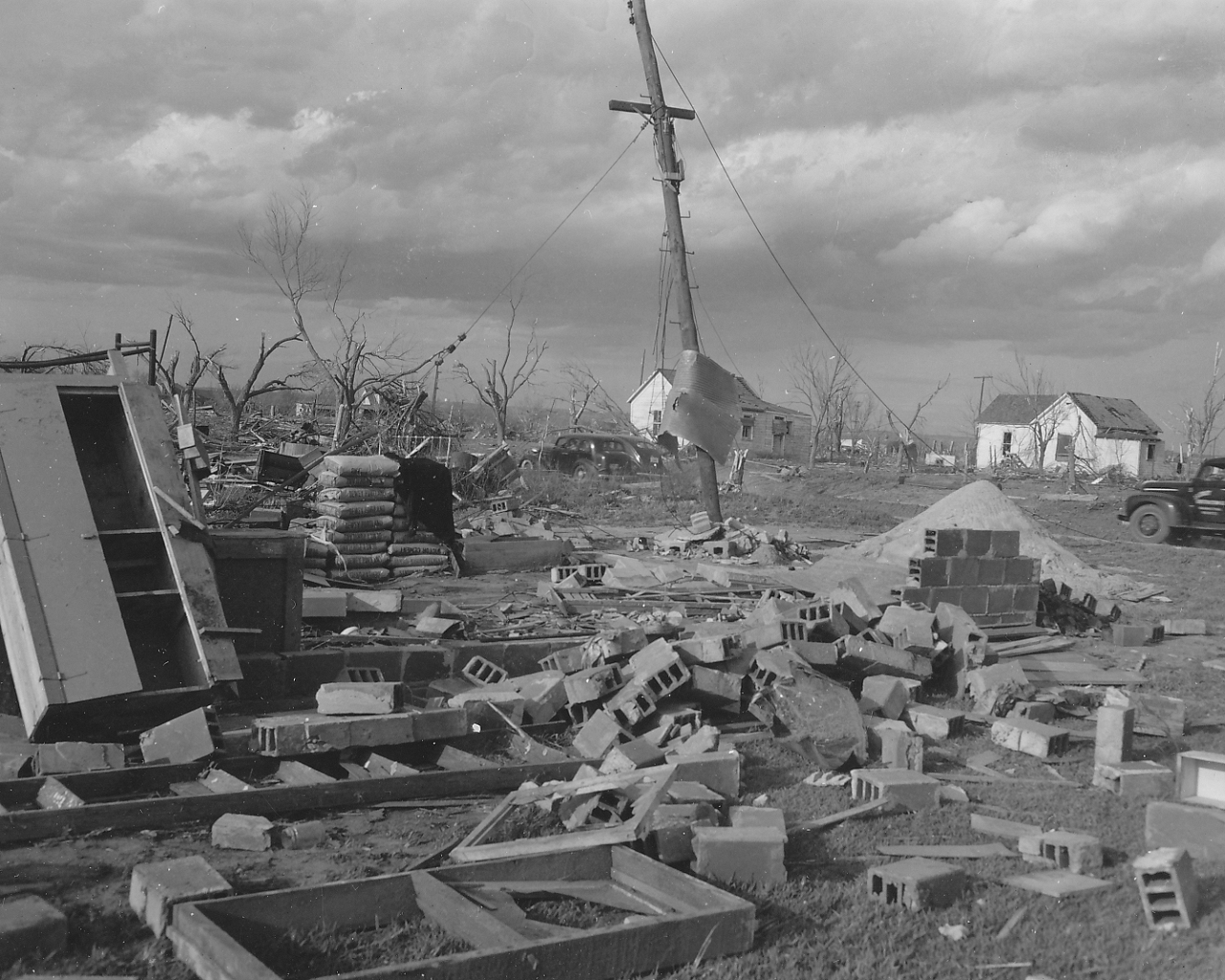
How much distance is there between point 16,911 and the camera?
138 inches

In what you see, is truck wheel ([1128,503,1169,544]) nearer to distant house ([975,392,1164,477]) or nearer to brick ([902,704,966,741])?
brick ([902,704,966,741])

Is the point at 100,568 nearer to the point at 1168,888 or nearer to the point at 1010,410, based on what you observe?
the point at 1168,888

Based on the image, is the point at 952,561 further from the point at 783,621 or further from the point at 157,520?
the point at 157,520

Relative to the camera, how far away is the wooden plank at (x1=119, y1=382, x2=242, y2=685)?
6.36m

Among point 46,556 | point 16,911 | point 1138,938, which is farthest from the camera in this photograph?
point 46,556

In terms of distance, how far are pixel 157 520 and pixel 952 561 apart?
722 centimetres

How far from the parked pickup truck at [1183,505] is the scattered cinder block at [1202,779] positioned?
58.6ft

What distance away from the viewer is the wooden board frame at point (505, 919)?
332 centimetres

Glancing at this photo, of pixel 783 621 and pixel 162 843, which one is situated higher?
pixel 783 621

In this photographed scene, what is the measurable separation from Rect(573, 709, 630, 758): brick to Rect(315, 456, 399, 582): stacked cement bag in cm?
748

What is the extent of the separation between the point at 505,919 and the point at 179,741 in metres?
2.50

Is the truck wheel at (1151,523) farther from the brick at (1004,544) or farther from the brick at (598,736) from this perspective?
the brick at (598,736)

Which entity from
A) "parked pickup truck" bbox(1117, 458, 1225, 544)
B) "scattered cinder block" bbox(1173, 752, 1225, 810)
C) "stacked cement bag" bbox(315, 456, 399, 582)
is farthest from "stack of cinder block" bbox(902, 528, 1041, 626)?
"parked pickup truck" bbox(1117, 458, 1225, 544)

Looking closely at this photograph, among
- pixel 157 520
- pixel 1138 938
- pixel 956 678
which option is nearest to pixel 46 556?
pixel 157 520
